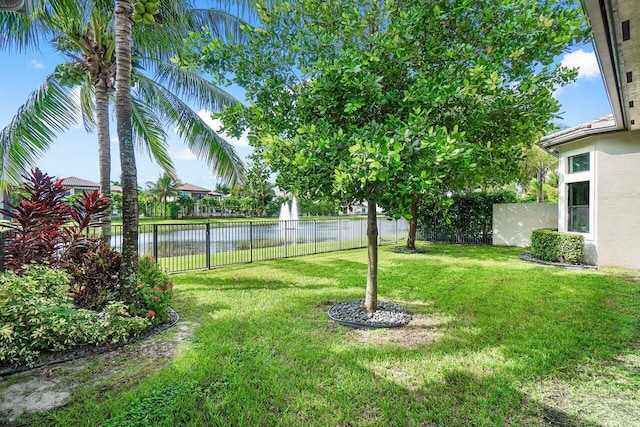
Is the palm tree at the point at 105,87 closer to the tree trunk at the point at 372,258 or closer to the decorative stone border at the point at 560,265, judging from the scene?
the tree trunk at the point at 372,258

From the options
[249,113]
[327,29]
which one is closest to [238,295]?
[249,113]

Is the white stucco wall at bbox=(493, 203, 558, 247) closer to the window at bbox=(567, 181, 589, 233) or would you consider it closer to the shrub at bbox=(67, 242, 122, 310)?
the window at bbox=(567, 181, 589, 233)

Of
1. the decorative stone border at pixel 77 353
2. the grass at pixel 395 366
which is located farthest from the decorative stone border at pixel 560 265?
the decorative stone border at pixel 77 353

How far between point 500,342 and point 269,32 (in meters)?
4.93

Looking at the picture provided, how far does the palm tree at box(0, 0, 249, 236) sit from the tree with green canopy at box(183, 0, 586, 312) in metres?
2.36

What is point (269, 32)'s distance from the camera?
4.30 metres

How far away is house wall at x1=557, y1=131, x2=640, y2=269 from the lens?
804 centimetres

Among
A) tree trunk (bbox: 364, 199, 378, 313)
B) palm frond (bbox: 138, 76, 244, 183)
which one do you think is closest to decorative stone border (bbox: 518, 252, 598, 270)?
tree trunk (bbox: 364, 199, 378, 313)

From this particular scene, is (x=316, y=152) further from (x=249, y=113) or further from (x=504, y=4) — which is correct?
(x=504, y=4)

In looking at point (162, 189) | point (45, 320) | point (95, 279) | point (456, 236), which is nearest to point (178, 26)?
point (95, 279)

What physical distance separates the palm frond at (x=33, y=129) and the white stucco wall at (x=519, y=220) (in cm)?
1489

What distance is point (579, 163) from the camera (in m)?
9.27

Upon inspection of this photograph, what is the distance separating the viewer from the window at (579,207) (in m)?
9.04

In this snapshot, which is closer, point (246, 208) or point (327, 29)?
point (327, 29)
